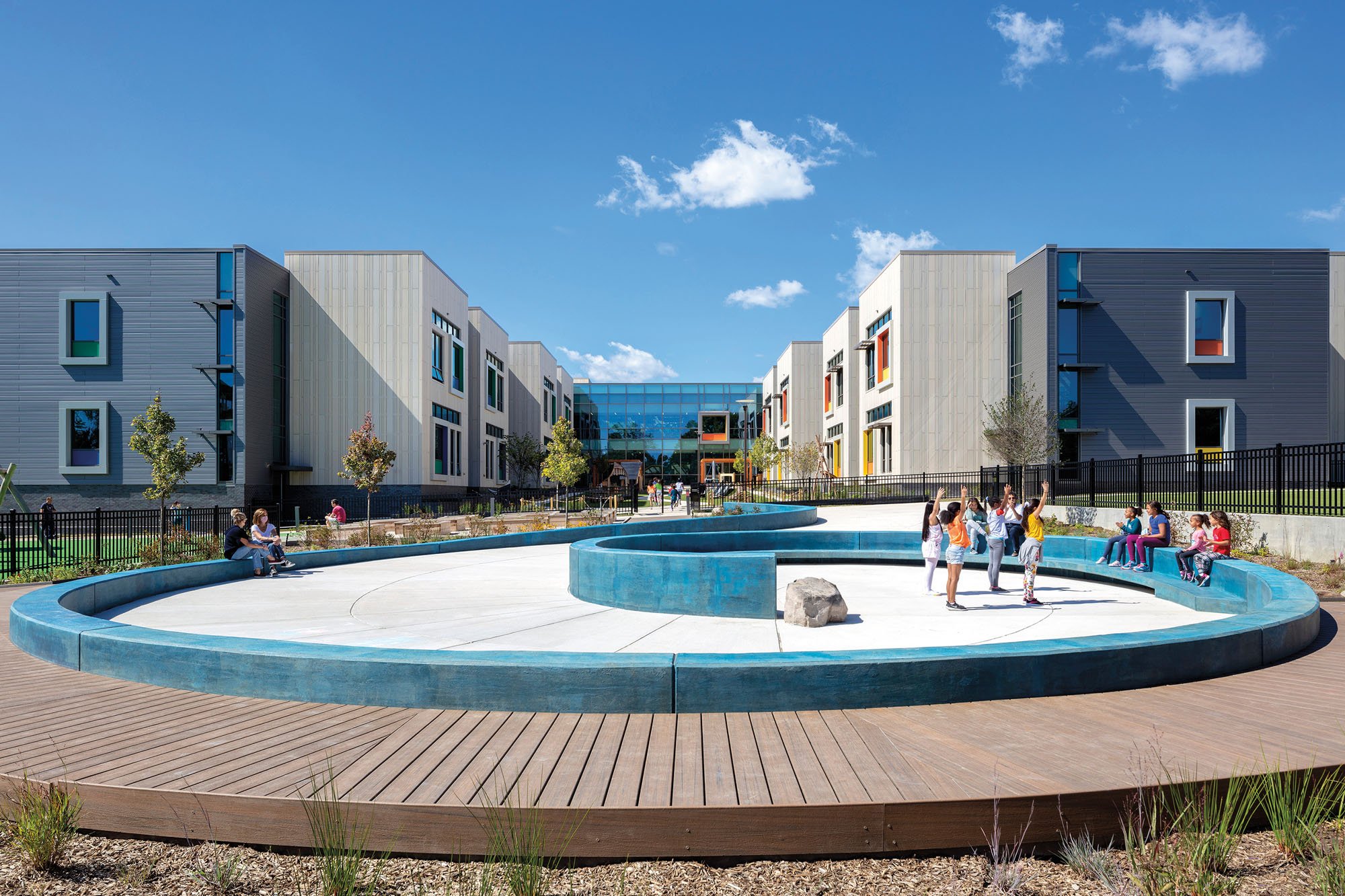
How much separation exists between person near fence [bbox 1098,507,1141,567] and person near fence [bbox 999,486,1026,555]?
133 centimetres

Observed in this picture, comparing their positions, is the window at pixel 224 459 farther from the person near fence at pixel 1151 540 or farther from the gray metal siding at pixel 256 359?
the person near fence at pixel 1151 540

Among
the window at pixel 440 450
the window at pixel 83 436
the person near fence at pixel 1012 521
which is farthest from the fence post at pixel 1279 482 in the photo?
the window at pixel 83 436

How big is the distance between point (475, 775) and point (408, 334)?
120ft

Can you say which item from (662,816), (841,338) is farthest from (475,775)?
(841,338)

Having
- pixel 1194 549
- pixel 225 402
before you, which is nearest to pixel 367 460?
pixel 225 402

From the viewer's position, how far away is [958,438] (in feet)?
124

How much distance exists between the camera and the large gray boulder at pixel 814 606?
8.53m

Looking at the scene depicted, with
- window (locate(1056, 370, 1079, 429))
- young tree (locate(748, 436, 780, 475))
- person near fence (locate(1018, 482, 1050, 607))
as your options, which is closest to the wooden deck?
person near fence (locate(1018, 482, 1050, 607))

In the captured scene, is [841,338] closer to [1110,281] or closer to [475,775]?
[1110,281]

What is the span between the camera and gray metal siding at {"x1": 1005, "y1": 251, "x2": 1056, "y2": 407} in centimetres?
3322

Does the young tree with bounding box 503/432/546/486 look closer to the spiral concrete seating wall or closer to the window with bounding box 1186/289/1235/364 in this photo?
the window with bounding box 1186/289/1235/364

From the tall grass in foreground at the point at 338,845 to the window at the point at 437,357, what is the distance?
122 feet

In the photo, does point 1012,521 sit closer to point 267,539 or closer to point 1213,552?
point 1213,552

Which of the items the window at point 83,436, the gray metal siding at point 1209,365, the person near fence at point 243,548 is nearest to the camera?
the person near fence at point 243,548
